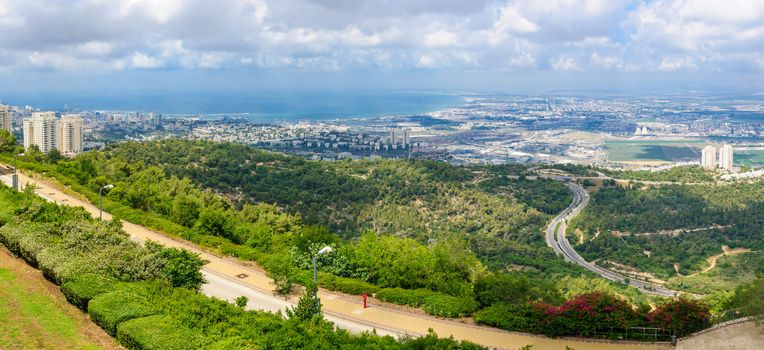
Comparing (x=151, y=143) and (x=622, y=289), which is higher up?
(x=151, y=143)

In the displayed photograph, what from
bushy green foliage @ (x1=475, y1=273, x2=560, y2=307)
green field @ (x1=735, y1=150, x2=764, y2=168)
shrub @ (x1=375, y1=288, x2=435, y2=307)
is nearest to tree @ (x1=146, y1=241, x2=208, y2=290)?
shrub @ (x1=375, y1=288, x2=435, y2=307)

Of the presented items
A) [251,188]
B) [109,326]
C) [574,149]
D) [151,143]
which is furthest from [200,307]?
[574,149]

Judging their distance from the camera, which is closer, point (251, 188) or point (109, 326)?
point (109, 326)

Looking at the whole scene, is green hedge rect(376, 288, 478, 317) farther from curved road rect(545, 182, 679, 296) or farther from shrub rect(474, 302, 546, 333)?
curved road rect(545, 182, 679, 296)

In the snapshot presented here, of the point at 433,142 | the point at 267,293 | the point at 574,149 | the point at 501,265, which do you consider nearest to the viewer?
the point at 267,293

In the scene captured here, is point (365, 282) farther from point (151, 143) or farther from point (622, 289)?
point (151, 143)

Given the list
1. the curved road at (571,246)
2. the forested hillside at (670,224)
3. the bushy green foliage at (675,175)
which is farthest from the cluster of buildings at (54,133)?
the bushy green foliage at (675,175)

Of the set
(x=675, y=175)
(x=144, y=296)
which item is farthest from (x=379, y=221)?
(x=675, y=175)
